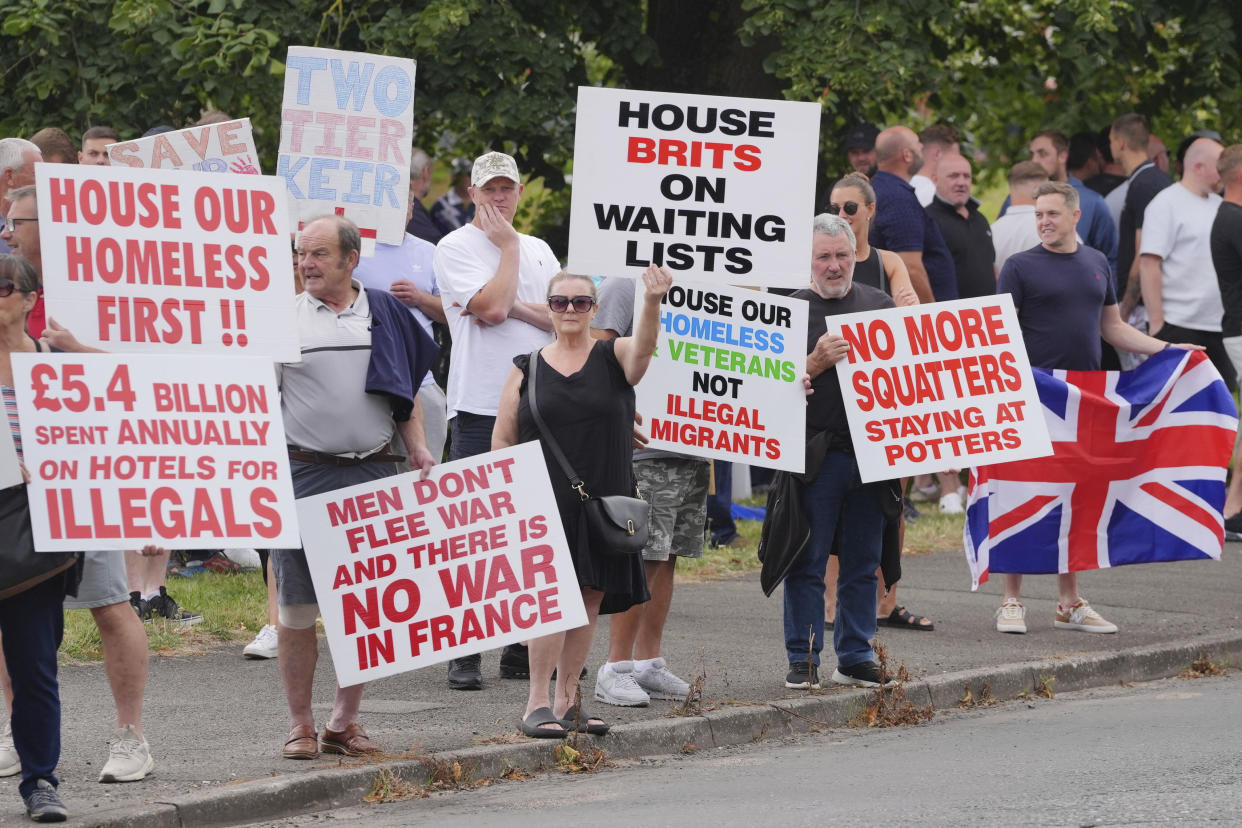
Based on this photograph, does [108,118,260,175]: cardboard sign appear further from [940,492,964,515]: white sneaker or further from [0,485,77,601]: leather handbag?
[940,492,964,515]: white sneaker

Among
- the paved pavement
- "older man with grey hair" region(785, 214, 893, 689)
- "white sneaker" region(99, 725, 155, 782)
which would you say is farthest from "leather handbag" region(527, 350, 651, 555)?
"white sneaker" region(99, 725, 155, 782)

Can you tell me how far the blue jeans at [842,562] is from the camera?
829cm

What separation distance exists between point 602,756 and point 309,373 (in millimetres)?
1751

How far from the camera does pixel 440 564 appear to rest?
7.03 meters

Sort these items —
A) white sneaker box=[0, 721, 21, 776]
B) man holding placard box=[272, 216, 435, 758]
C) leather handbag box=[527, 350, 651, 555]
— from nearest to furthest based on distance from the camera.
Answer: white sneaker box=[0, 721, 21, 776]
man holding placard box=[272, 216, 435, 758]
leather handbag box=[527, 350, 651, 555]

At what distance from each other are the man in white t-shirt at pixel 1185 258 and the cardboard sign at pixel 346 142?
19.5 ft

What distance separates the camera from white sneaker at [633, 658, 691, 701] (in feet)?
26.9

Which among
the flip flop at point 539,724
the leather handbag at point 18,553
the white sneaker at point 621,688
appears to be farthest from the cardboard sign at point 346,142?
the leather handbag at point 18,553

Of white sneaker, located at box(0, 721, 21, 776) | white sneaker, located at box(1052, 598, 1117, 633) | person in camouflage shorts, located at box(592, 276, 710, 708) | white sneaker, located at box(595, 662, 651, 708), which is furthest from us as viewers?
white sneaker, located at box(1052, 598, 1117, 633)

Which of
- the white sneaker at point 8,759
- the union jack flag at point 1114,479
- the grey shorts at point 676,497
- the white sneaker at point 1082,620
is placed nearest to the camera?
the white sneaker at point 8,759

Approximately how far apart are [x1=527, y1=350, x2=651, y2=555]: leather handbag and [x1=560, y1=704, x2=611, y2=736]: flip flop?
23.8 inches

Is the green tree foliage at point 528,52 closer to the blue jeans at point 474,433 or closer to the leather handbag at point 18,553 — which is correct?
the blue jeans at point 474,433

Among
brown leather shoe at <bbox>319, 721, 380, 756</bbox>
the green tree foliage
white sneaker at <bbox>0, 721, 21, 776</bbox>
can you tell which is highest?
the green tree foliage

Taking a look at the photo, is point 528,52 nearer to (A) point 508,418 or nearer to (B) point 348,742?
(A) point 508,418
